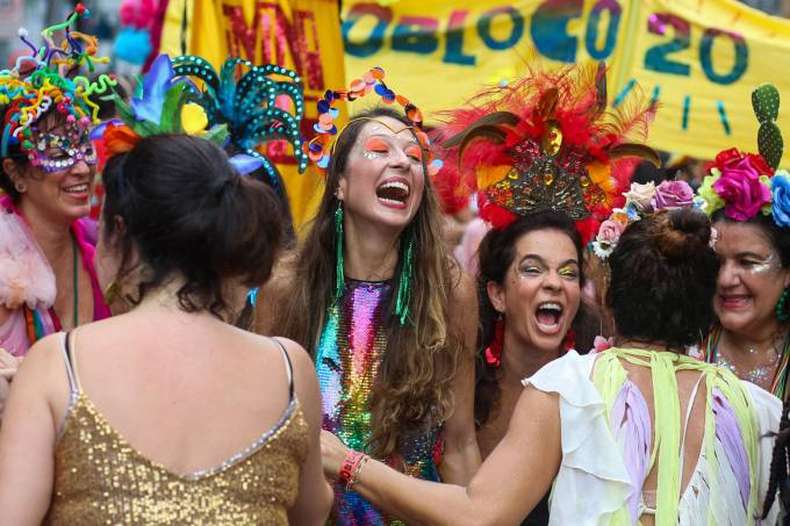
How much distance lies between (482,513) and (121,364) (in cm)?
119

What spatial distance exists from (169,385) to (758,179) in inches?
109

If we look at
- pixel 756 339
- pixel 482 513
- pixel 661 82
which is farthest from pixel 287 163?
pixel 482 513

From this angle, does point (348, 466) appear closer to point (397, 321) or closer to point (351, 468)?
point (351, 468)

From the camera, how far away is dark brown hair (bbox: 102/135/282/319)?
2.77 metres

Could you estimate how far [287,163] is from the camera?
6727mm

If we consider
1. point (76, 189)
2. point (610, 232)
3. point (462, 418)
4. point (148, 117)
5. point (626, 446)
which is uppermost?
point (148, 117)

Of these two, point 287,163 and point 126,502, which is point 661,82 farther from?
point 126,502

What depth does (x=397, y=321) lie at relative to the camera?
182 inches

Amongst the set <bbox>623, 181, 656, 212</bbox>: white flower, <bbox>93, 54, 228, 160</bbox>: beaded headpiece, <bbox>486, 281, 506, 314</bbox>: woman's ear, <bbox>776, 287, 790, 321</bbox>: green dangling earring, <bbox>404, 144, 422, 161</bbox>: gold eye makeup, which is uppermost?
<bbox>93, 54, 228, 160</bbox>: beaded headpiece

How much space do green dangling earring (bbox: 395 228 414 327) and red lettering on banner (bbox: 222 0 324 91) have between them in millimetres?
2616

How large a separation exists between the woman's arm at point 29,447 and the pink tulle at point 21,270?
6.52 ft

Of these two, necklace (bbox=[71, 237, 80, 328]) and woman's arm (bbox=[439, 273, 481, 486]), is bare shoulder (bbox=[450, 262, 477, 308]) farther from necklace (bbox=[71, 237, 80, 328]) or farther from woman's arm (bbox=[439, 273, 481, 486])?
necklace (bbox=[71, 237, 80, 328])

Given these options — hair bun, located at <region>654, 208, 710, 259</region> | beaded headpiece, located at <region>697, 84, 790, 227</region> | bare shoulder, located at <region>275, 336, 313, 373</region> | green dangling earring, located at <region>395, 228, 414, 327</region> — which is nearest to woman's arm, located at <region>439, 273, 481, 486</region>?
green dangling earring, located at <region>395, 228, 414, 327</region>

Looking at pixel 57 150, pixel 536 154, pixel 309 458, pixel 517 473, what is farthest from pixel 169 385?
pixel 536 154
